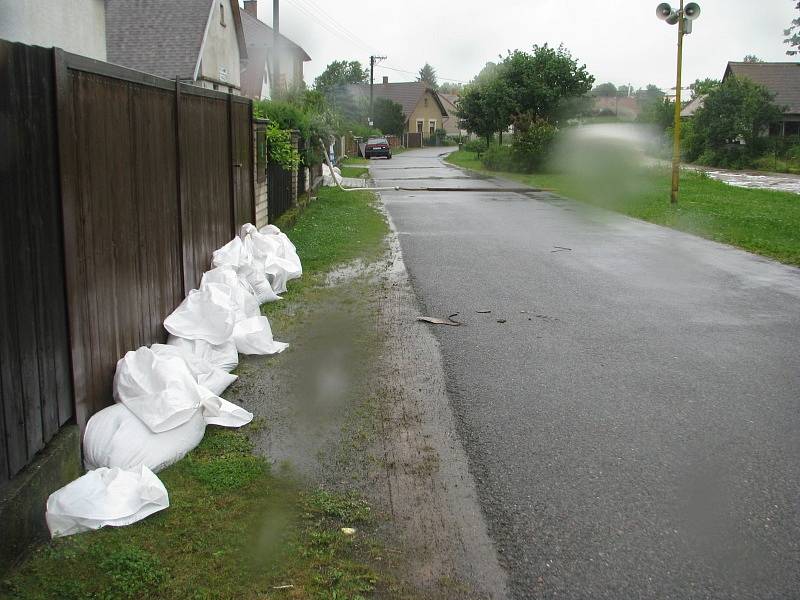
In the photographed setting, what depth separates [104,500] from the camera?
3643mm

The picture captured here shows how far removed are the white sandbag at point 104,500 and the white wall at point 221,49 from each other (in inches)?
917

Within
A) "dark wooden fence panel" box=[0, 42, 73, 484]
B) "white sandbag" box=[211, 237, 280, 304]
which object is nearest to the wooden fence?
"dark wooden fence panel" box=[0, 42, 73, 484]

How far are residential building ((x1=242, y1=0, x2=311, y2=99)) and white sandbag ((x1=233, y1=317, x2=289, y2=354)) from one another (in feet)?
92.5

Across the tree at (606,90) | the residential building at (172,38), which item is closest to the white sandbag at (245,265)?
the residential building at (172,38)

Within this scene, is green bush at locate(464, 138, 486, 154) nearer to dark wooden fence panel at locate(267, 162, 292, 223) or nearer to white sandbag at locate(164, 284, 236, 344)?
dark wooden fence panel at locate(267, 162, 292, 223)

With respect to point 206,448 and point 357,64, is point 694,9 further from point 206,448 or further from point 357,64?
point 357,64

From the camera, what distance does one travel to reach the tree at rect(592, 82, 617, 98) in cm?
4103

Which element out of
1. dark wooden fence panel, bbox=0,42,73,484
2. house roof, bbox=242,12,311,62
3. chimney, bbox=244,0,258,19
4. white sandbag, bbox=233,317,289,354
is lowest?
white sandbag, bbox=233,317,289,354

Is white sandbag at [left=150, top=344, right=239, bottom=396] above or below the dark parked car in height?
below

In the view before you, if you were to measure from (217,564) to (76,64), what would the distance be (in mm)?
2668

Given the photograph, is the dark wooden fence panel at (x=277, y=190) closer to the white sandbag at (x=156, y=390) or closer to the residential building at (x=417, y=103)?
the white sandbag at (x=156, y=390)

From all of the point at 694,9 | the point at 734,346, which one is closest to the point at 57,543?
the point at 734,346

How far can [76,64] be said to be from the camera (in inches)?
168

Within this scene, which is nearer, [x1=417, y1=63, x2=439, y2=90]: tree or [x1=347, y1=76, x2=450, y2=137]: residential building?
[x1=347, y1=76, x2=450, y2=137]: residential building
